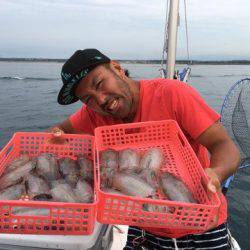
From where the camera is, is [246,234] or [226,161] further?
[246,234]

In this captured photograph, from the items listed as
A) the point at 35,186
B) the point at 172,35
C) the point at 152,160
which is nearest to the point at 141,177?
the point at 152,160

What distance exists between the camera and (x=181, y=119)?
3613mm

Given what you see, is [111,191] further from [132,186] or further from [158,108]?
[158,108]

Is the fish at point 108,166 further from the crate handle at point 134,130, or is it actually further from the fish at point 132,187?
the crate handle at point 134,130

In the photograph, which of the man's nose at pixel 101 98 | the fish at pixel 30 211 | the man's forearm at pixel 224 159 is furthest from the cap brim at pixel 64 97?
the man's forearm at pixel 224 159

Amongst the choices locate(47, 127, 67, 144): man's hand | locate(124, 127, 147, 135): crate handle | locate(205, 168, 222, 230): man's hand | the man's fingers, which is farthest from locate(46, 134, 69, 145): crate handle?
the man's fingers

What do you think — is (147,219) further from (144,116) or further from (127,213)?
(144,116)

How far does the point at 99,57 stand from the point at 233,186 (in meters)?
8.63

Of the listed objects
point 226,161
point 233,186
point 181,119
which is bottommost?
point 233,186

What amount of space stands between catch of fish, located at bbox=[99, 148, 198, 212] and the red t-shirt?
40cm

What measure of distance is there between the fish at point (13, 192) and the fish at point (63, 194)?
0.90ft

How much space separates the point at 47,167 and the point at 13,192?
64 cm

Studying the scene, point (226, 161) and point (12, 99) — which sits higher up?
point (226, 161)

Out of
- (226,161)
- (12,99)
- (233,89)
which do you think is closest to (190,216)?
(226,161)
